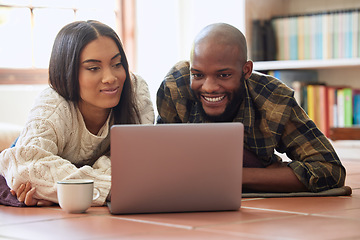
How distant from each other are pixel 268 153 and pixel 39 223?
86 cm

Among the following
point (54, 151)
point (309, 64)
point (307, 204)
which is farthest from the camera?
point (309, 64)

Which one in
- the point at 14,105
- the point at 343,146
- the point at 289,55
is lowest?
the point at 343,146

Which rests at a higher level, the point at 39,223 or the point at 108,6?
the point at 108,6

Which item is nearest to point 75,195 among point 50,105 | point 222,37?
point 50,105

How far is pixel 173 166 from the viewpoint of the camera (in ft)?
4.91

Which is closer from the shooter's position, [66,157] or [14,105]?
[66,157]

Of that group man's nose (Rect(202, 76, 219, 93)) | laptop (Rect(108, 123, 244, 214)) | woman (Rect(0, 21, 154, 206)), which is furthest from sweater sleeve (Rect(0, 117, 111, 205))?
man's nose (Rect(202, 76, 219, 93))

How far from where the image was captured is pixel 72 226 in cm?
139

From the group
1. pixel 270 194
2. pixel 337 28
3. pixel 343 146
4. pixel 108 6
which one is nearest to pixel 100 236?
pixel 270 194

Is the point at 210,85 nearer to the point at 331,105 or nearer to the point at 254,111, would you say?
the point at 254,111

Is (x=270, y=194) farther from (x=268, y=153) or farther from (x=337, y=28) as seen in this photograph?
(x=337, y=28)

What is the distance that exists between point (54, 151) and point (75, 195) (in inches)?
13.6

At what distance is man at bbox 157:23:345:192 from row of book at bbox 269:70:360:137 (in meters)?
1.57

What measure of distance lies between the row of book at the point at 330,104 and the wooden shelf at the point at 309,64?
116 mm
